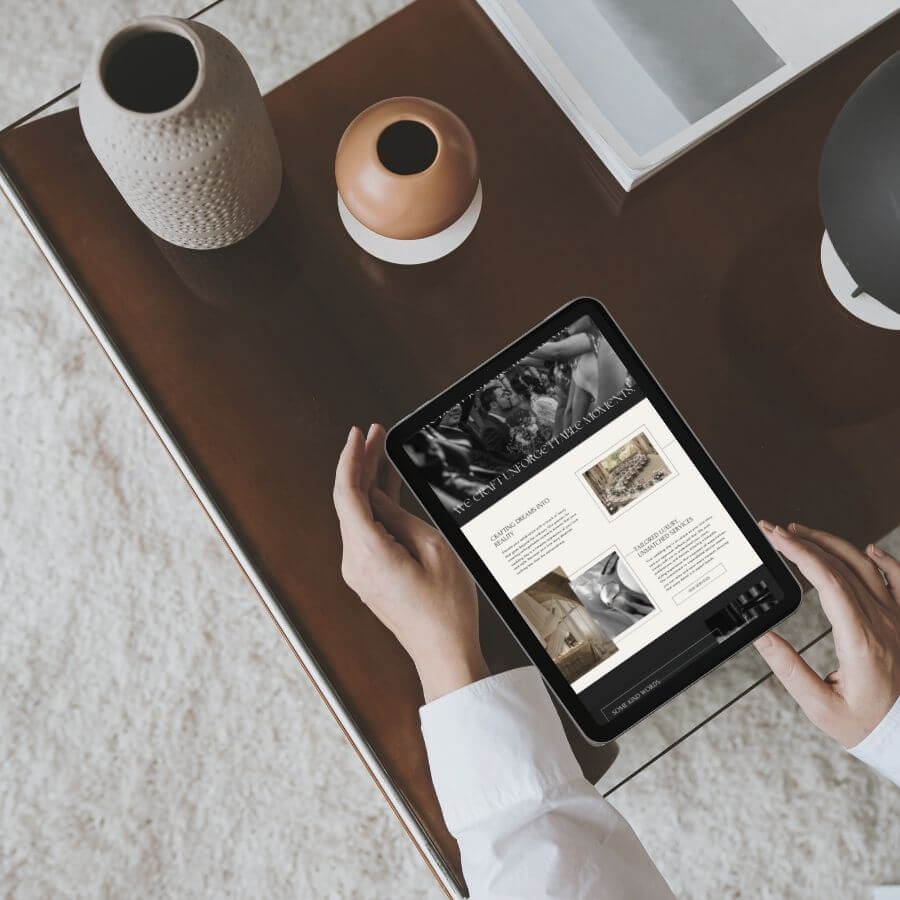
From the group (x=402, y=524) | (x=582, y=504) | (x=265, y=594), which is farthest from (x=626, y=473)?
(x=265, y=594)

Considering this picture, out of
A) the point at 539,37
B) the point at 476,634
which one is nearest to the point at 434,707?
the point at 476,634

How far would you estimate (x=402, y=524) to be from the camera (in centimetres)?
57

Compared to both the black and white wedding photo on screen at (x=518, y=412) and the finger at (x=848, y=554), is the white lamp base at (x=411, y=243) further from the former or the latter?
the finger at (x=848, y=554)

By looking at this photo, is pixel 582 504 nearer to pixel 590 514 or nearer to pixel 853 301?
pixel 590 514

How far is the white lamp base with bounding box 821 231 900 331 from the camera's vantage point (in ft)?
2.02

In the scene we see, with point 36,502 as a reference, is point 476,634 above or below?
below

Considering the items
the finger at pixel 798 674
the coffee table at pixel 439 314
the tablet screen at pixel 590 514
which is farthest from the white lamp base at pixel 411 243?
the finger at pixel 798 674

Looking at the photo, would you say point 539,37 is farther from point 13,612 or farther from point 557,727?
point 13,612

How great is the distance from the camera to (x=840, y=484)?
0.61 m

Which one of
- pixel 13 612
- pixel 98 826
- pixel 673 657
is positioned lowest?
pixel 673 657

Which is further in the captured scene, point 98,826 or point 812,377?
point 98,826

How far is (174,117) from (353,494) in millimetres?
244

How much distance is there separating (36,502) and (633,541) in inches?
29.2

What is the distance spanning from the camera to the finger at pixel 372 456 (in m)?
0.58
